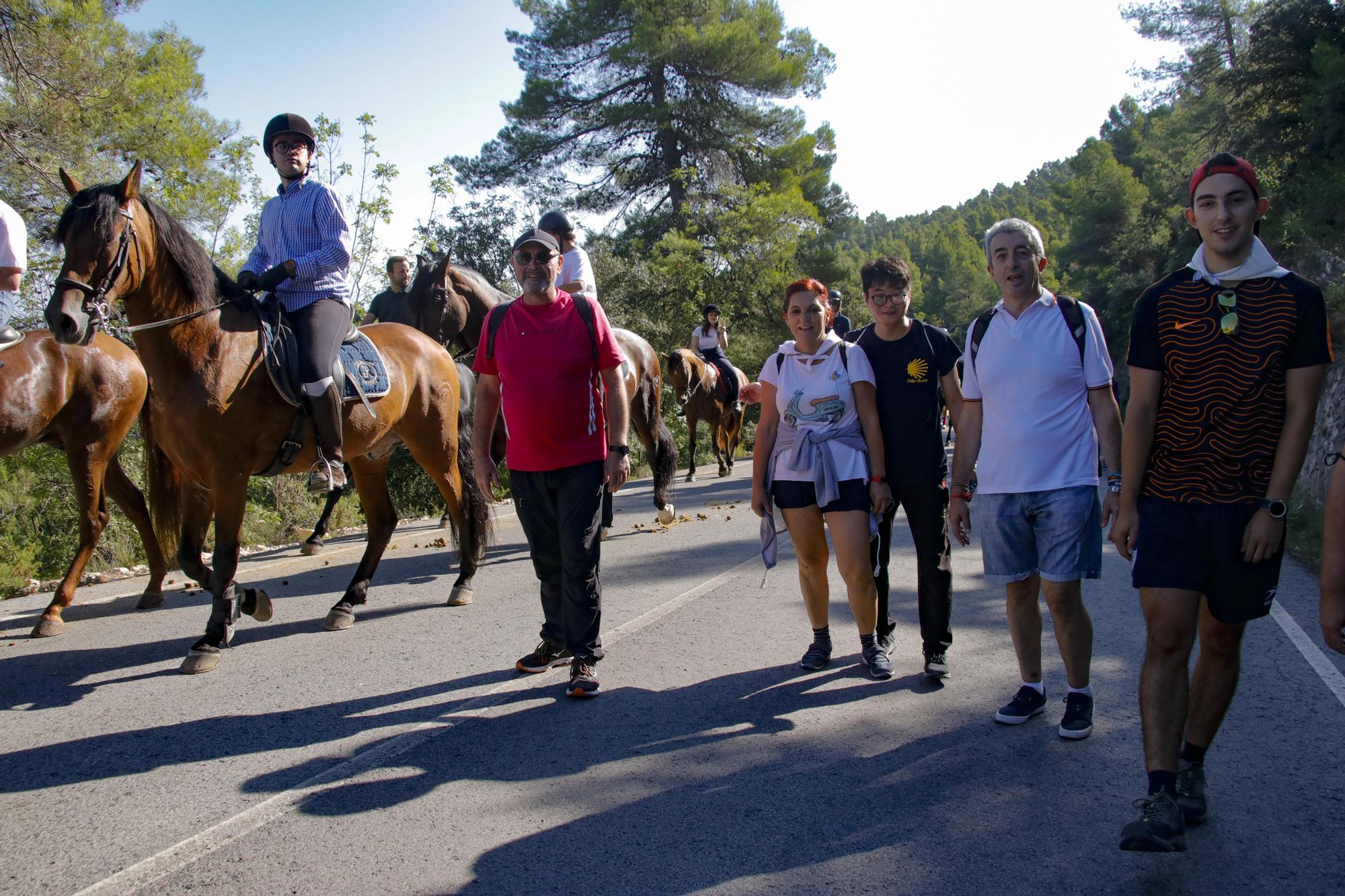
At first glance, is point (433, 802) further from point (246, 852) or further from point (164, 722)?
point (164, 722)

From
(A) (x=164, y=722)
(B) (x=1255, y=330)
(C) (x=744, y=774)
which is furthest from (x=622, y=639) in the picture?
(B) (x=1255, y=330)

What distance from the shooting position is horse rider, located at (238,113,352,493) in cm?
589

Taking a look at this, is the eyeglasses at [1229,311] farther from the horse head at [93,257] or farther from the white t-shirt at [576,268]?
the white t-shirt at [576,268]

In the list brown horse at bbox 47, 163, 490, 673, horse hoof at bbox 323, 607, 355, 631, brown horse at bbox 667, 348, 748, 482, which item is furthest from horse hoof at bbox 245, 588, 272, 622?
brown horse at bbox 667, 348, 748, 482

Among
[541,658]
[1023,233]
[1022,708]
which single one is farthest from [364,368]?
[1022,708]

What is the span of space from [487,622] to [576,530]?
188 centimetres

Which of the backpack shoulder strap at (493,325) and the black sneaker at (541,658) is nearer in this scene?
the backpack shoulder strap at (493,325)

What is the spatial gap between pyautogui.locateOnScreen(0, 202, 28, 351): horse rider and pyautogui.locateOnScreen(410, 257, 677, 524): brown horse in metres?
3.40

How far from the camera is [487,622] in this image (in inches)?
251

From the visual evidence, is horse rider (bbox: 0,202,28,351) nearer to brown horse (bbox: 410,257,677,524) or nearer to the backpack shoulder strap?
the backpack shoulder strap

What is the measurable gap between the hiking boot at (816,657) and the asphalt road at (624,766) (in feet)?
0.28

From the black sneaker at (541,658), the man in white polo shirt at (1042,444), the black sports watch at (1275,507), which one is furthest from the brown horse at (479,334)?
the black sports watch at (1275,507)

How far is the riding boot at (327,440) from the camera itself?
5902 millimetres

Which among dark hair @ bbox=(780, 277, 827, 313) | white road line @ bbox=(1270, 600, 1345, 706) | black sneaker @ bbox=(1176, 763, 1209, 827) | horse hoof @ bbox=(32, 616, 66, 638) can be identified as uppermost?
dark hair @ bbox=(780, 277, 827, 313)
